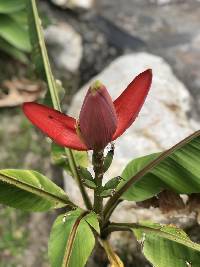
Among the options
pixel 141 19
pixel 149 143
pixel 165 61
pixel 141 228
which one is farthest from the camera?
pixel 141 19

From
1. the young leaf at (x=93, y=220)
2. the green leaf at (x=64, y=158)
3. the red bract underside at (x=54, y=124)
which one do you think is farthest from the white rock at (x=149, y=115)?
the red bract underside at (x=54, y=124)

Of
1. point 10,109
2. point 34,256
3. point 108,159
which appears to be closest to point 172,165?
point 108,159

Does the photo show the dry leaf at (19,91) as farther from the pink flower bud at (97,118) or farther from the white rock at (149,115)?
the pink flower bud at (97,118)

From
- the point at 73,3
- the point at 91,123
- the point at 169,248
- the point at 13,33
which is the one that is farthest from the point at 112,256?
the point at 73,3

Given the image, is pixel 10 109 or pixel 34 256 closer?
pixel 34 256

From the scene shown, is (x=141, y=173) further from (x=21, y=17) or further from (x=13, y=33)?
(x=21, y=17)

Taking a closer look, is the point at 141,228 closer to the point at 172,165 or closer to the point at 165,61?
the point at 172,165

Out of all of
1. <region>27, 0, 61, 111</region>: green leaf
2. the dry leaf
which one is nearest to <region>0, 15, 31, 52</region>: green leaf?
the dry leaf

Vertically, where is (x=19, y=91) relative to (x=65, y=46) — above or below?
below
